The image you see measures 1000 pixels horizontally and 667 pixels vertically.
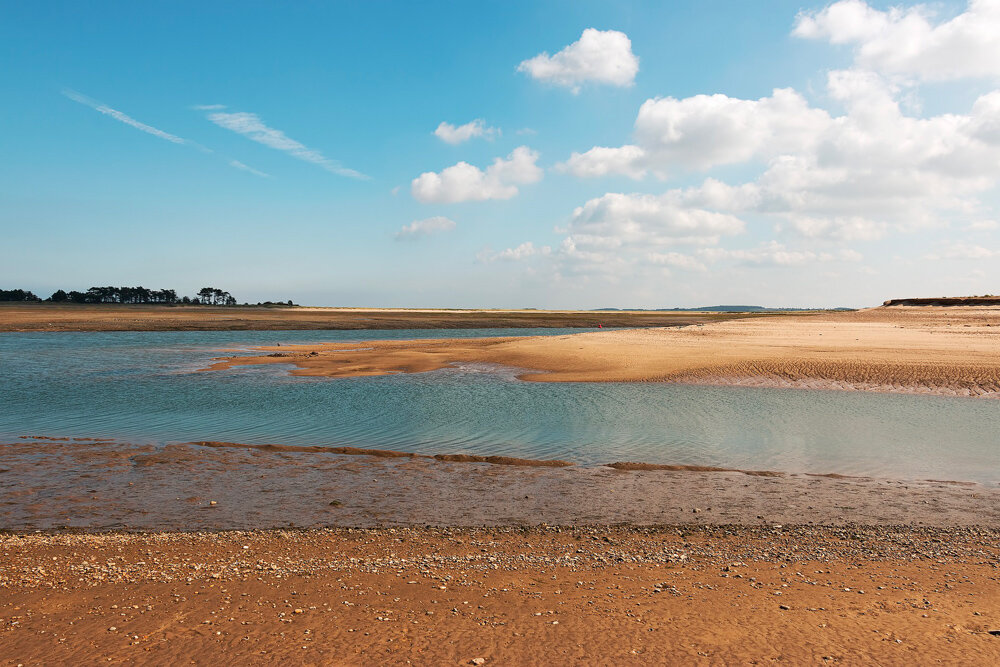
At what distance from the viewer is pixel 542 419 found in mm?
20984

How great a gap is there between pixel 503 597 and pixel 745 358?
30762 mm

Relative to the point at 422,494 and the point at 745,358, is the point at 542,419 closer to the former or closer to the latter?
the point at 422,494

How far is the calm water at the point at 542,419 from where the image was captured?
16.1m

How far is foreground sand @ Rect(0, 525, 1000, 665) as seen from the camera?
6.09 meters

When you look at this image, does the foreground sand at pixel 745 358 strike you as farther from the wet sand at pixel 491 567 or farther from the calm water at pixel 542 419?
the wet sand at pixel 491 567

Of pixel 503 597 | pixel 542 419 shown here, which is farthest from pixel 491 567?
Result: pixel 542 419

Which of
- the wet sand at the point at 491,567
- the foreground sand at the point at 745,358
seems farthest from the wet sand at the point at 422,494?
the foreground sand at the point at 745,358

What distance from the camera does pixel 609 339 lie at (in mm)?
50781

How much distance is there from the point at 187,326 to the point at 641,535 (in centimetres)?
9269

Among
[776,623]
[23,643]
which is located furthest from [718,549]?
[23,643]

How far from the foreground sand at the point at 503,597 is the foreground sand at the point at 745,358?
20.7 m

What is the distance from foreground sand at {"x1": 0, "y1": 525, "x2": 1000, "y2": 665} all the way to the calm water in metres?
6.34

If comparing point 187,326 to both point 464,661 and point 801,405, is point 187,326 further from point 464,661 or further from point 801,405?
point 464,661

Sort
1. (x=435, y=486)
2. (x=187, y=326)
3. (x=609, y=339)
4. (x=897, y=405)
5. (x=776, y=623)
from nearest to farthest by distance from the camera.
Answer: (x=776, y=623) < (x=435, y=486) < (x=897, y=405) < (x=609, y=339) < (x=187, y=326)
